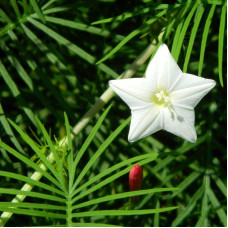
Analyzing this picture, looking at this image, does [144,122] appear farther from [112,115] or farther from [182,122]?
[112,115]

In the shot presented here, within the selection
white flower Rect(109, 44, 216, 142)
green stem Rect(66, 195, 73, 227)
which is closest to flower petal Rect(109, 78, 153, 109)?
white flower Rect(109, 44, 216, 142)

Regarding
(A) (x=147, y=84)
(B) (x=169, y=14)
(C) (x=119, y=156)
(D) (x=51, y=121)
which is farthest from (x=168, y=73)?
(D) (x=51, y=121)

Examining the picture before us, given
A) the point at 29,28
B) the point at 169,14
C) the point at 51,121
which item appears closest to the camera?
the point at 169,14

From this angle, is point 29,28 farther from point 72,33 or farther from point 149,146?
point 149,146

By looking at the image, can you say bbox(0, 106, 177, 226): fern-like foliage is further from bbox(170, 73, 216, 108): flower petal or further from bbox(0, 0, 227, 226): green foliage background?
bbox(0, 0, 227, 226): green foliage background

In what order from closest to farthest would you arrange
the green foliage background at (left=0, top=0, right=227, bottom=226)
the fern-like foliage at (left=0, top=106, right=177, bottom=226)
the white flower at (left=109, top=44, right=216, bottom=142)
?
1. the fern-like foliage at (left=0, top=106, right=177, bottom=226)
2. the white flower at (left=109, top=44, right=216, bottom=142)
3. the green foliage background at (left=0, top=0, right=227, bottom=226)

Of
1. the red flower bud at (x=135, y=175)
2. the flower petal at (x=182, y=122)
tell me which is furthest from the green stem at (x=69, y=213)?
the flower petal at (x=182, y=122)
